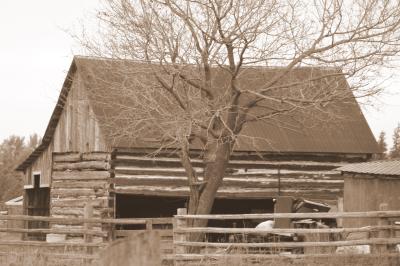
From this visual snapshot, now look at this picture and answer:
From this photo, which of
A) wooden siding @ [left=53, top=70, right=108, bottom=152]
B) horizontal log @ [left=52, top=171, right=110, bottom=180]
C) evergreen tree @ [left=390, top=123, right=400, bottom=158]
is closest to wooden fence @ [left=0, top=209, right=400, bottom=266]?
horizontal log @ [left=52, top=171, right=110, bottom=180]

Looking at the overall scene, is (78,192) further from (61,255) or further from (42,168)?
(61,255)

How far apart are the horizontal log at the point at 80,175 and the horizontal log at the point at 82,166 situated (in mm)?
134

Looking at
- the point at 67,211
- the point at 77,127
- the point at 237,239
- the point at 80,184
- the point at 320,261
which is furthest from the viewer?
the point at 77,127

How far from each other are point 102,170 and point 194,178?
18.9 ft

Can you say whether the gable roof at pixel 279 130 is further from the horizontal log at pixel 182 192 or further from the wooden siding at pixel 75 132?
the horizontal log at pixel 182 192

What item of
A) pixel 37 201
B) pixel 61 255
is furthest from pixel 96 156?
pixel 61 255

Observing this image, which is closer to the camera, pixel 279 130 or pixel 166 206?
pixel 279 130

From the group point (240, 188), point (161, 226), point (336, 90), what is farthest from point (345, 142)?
point (336, 90)

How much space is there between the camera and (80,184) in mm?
22016

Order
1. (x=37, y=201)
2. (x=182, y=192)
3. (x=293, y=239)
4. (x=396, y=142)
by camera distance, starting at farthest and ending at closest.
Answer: (x=396, y=142) → (x=37, y=201) → (x=182, y=192) → (x=293, y=239)

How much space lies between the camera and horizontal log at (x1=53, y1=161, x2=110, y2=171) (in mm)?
21406

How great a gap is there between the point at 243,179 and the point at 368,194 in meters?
4.73

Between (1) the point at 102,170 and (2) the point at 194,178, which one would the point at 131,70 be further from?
(1) the point at 102,170

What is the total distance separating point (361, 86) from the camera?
49.2ft
